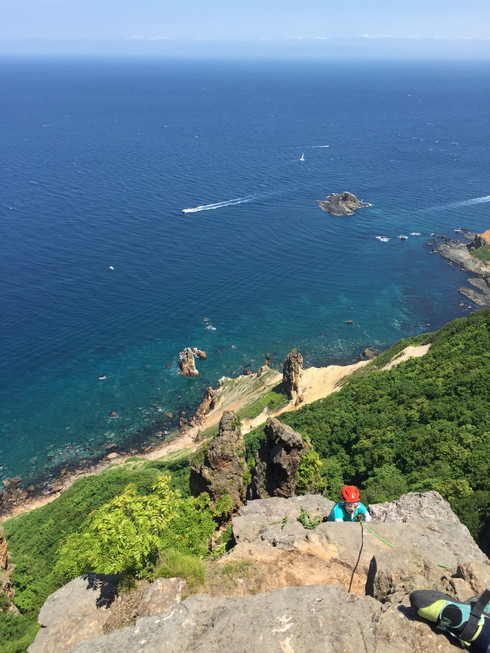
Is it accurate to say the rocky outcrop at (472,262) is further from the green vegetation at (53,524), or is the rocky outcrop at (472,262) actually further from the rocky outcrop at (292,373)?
the green vegetation at (53,524)

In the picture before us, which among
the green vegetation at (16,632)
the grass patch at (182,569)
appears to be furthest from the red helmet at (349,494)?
the green vegetation at (16,632)

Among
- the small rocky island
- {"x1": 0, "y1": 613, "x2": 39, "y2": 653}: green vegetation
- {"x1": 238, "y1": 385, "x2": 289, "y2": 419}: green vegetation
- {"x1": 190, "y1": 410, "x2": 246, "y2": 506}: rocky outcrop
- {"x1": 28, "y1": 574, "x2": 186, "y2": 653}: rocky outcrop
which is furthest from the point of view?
the small rocky island

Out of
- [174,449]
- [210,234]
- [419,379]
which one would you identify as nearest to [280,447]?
[419,379]

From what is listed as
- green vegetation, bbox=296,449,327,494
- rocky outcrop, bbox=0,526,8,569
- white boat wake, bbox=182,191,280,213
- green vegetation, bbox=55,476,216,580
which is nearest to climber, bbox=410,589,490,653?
green vegetation, bbox=55,476,216,580

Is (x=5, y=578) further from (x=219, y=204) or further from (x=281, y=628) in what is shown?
(x=219, y=204)

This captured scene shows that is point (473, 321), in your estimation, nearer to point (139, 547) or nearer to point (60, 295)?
point (139, 547)

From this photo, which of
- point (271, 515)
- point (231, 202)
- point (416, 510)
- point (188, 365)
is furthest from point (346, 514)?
point (231, 202)

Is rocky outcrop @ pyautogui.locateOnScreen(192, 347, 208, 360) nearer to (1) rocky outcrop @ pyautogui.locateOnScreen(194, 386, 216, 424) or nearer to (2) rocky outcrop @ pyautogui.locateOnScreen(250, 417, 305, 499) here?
(1) rocky outcrop @ pyautogui.locateOnScreen(194, 386, 216, 424)
